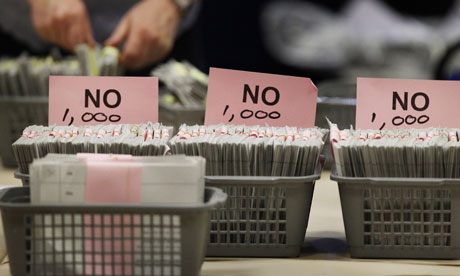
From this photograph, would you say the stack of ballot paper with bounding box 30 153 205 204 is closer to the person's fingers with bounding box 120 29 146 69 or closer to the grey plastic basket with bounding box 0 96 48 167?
the grey plastic basket with bounding box 0 96 48 167

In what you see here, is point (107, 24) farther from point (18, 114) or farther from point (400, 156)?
point (400, 156)

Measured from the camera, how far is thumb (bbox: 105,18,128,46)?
3756mm

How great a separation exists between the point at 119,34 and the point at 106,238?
9.66ft

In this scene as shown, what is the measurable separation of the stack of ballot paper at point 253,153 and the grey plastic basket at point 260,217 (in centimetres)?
2

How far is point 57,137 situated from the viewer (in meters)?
1.16

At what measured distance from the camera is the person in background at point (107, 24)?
12.2 feet

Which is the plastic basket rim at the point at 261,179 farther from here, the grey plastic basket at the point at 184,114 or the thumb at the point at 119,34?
the thumb at the point at 119,34

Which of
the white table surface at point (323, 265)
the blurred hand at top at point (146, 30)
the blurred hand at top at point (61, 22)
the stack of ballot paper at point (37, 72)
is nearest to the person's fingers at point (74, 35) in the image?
the blurred hand at top at point (61, 22)

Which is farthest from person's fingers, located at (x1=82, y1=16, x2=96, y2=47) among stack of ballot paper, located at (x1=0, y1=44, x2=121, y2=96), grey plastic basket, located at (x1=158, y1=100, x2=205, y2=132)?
grey plastic basket, located at (x1=158, y1=100, x2=205, y2=132)

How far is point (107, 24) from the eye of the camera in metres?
3.80

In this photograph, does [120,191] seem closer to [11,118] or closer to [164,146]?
[164,146]

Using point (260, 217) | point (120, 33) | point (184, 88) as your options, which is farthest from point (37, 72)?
point (260, 217)

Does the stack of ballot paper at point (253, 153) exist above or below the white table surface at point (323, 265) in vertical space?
above

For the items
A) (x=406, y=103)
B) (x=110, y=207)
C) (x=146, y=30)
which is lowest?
(x=110, y=207)
